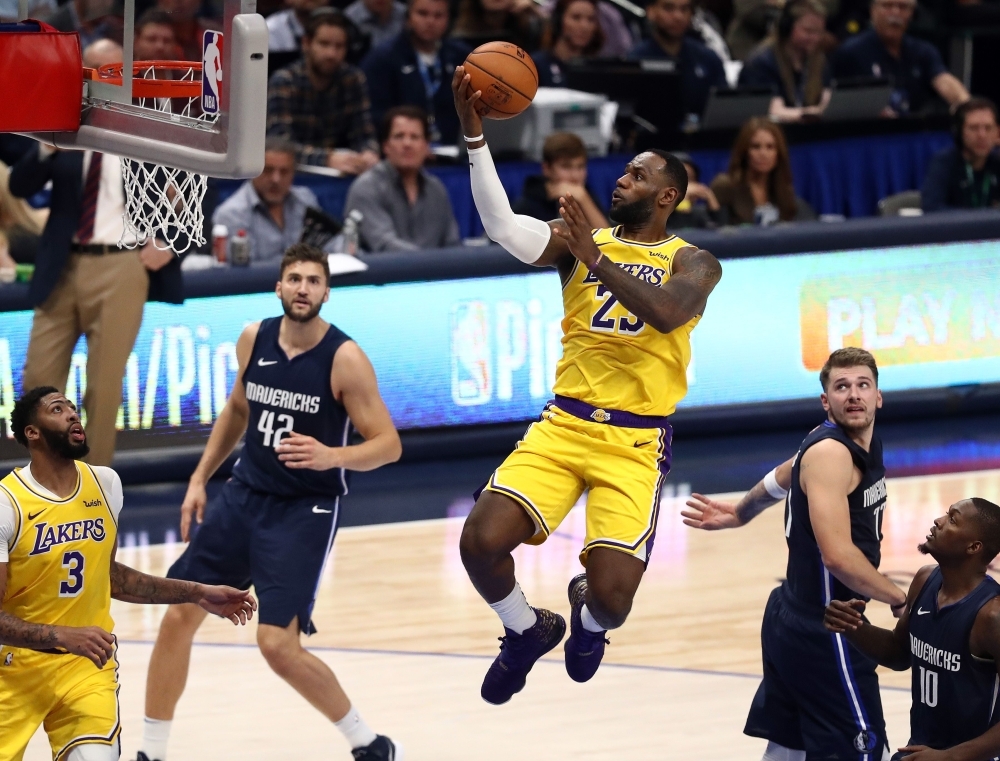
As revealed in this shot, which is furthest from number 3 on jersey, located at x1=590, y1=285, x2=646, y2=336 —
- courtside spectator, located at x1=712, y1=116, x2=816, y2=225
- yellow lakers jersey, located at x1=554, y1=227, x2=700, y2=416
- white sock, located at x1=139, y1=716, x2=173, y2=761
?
courtside spectator, located at x1=712, y1=116, x2=816, y2=225

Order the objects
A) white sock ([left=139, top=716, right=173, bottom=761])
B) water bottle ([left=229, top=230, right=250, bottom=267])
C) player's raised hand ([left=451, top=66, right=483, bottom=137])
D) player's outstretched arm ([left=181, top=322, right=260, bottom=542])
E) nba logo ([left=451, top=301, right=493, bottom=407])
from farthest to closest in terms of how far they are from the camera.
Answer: nba logo ([left=451, top=301, right=493, bottom=407]) < water bottle ([left=229, top=230, right=250, bottom=267]) < player's outstretched arm ([left=181, top=322, right=260, bottom=542]) < white sock ([left=139, top=716, right=173, bottom=761]) < player's raised hand ([left=451, top=66, right=483, bottom=137])

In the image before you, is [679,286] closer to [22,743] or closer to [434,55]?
[22,743]

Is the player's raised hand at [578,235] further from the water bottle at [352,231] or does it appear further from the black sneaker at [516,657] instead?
the water bottle at [352,231]

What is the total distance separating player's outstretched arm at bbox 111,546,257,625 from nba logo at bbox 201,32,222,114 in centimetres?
155

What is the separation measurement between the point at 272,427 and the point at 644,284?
76.1 inches

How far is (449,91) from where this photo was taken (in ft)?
42.0

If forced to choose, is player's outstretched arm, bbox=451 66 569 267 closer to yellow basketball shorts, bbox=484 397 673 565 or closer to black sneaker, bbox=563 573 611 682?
yellow basketball shorts, bbox=484 397 673 565

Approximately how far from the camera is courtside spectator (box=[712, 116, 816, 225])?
1211 centimetres

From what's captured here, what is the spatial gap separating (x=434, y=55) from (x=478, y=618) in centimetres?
527

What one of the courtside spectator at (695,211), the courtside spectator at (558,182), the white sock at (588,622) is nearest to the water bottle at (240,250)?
the courtside spectator at (558,182)

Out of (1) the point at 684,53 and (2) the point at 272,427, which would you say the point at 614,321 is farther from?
(1) the point at 684,53

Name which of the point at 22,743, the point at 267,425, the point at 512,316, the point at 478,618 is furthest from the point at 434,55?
the point at 22,743

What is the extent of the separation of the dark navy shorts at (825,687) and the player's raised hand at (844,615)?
51 centimetres

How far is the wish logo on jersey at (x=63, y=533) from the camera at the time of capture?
584 cm
